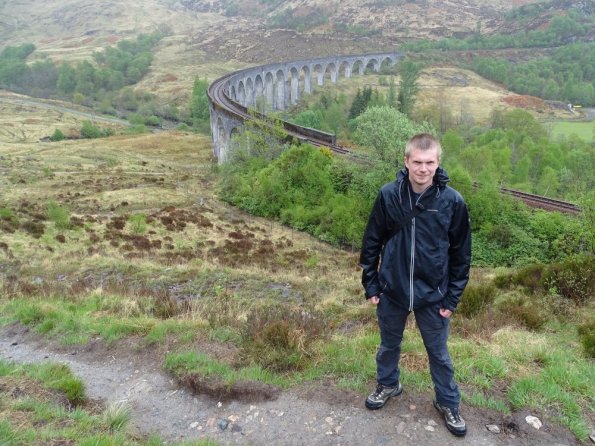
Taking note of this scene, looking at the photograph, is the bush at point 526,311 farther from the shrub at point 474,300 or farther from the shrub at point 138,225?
the shrub at point 138,225

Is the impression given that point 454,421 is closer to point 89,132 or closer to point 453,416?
point 453,416

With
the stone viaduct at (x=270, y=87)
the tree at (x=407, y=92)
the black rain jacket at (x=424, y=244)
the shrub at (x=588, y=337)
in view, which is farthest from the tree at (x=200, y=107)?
the black rain jacket at (x=424, y=244)

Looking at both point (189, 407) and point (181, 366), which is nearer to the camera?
point (189, 407)

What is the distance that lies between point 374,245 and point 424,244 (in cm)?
48

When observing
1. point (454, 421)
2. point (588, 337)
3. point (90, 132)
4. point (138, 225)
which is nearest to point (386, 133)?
point (138, 225)

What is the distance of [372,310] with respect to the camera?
8836 mm

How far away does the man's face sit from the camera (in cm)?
364

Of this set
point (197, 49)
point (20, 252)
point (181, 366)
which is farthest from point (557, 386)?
point (197, 49)

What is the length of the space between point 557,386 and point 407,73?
75256 millimetres

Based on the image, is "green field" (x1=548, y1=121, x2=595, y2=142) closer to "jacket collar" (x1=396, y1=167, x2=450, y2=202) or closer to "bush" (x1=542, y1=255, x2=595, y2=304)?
"bush" (x1=542, y1=255, x2=595, y2=304)

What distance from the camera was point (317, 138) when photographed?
3691 centimetres

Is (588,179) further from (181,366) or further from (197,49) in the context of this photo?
(197,49)

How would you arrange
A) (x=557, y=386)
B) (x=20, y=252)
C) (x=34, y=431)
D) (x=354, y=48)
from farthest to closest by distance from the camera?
(x=354, y=48) → (x=20, y=252) → (x=557, y=386) → (x=34, y=431)

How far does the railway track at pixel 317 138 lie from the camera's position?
934 inches
